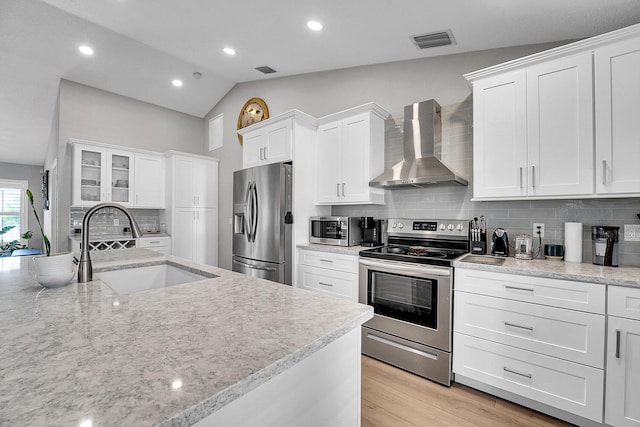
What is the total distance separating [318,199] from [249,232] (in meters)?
0.94

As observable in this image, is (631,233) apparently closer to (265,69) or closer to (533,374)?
(533,374)

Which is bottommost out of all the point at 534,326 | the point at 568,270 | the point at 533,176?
the point at 534,326

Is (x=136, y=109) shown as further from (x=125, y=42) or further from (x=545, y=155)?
(x=545, y=155)

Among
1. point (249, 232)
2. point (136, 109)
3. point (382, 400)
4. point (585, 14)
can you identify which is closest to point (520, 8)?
point (585, 14)

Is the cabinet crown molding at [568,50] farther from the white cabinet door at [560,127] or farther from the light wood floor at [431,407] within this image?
the light wood floor at [431,407]

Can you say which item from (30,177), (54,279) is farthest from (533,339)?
(30,177)

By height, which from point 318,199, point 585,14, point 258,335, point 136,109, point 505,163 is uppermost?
point 136,109

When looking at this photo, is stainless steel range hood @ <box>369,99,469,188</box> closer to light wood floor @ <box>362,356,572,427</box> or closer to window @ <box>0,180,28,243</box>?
light wood floor @ <box>362,356,572,427</box>

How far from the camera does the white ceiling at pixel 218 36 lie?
2.16 metres

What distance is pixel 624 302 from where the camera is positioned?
1596 mm

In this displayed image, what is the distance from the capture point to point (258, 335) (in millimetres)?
757

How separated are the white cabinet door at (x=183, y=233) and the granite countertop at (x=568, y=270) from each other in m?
4.25

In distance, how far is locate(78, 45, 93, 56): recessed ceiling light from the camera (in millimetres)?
3778

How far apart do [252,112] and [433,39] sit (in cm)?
294
